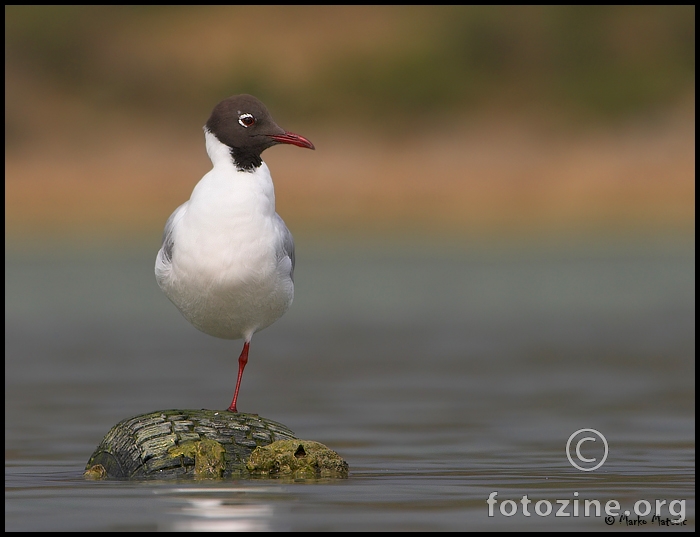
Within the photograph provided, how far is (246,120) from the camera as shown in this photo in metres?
10.4

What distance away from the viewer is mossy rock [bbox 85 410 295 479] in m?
9.73

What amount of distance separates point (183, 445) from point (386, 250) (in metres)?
24.2

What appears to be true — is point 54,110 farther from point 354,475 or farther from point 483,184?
point 354,475

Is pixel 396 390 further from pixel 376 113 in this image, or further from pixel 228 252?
pixel 376 113

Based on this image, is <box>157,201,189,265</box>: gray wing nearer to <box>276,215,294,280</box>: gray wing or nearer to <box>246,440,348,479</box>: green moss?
<box>276,215,294,280</box>: gray wing

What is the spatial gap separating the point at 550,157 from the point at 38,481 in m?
40.7

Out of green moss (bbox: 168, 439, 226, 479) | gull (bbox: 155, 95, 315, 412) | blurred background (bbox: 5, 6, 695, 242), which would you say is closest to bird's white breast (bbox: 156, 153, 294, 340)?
gull (bbox: 155, 95, 315, 412)

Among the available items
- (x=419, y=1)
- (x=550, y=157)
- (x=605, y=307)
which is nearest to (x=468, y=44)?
(x=419, y=1)

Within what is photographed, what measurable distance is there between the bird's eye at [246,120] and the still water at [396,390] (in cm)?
219

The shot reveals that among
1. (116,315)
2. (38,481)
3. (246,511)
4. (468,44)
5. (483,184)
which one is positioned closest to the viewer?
(246,511)

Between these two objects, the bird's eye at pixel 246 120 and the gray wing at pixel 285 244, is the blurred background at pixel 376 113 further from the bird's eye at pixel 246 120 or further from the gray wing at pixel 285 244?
the bird's eye at pixel 246 120

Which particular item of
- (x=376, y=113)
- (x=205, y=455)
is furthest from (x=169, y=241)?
(x=376, y=113)

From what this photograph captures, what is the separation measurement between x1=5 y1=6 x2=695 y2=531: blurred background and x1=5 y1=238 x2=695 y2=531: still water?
0.05 m

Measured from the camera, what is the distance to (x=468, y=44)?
60.8 metres
